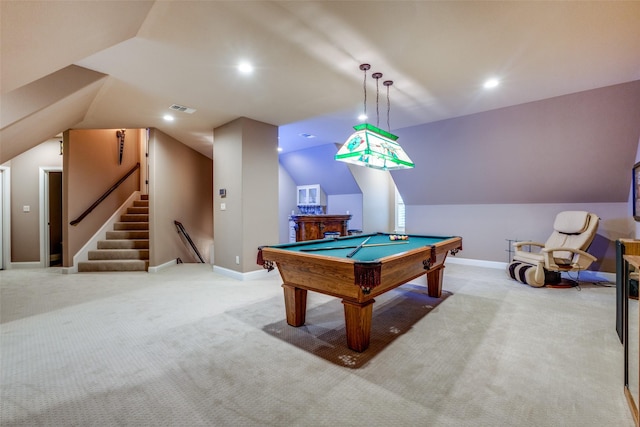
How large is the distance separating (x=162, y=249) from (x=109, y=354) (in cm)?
367

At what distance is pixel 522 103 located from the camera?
413 centimetres

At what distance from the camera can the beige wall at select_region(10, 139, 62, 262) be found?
5.66 metres

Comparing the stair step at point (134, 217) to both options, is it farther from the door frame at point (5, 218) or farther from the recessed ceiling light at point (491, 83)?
the recessed ceiling light at point (491, 83)

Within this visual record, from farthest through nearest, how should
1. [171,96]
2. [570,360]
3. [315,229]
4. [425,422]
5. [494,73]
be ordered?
1. [315,229]
2. [171,96]
3. [494,73]
4. [570,360]
5. [425,422]

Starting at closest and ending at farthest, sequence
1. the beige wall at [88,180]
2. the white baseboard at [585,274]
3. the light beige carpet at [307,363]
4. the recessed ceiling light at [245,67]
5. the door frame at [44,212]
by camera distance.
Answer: the light beige carpet at [307,363]
the recessed ceiling light at [245,67]
the white baseboard at [585,274]
the beige wall at [88,180]
the door frame at [44,212]

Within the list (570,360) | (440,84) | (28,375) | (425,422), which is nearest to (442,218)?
(440,84)

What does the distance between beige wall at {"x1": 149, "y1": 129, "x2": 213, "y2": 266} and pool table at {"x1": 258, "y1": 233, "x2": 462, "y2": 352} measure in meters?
3.74

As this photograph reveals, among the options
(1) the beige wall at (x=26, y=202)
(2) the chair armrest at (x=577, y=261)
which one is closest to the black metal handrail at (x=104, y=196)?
(1) the beige wall at (x=26, y=202)

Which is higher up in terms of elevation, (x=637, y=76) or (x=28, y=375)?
(x=637, y=76)

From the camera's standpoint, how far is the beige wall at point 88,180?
5.31 metres

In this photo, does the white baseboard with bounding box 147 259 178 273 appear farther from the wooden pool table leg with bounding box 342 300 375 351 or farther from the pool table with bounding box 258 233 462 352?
the wooden pool table leg with bounding box 342 300 375 351

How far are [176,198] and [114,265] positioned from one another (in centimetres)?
173

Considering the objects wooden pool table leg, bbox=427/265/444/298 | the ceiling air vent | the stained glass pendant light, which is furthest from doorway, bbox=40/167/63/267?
wooden pool table leg, bbox=427/265/444/298

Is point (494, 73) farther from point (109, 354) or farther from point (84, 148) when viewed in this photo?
point (84, 148)
